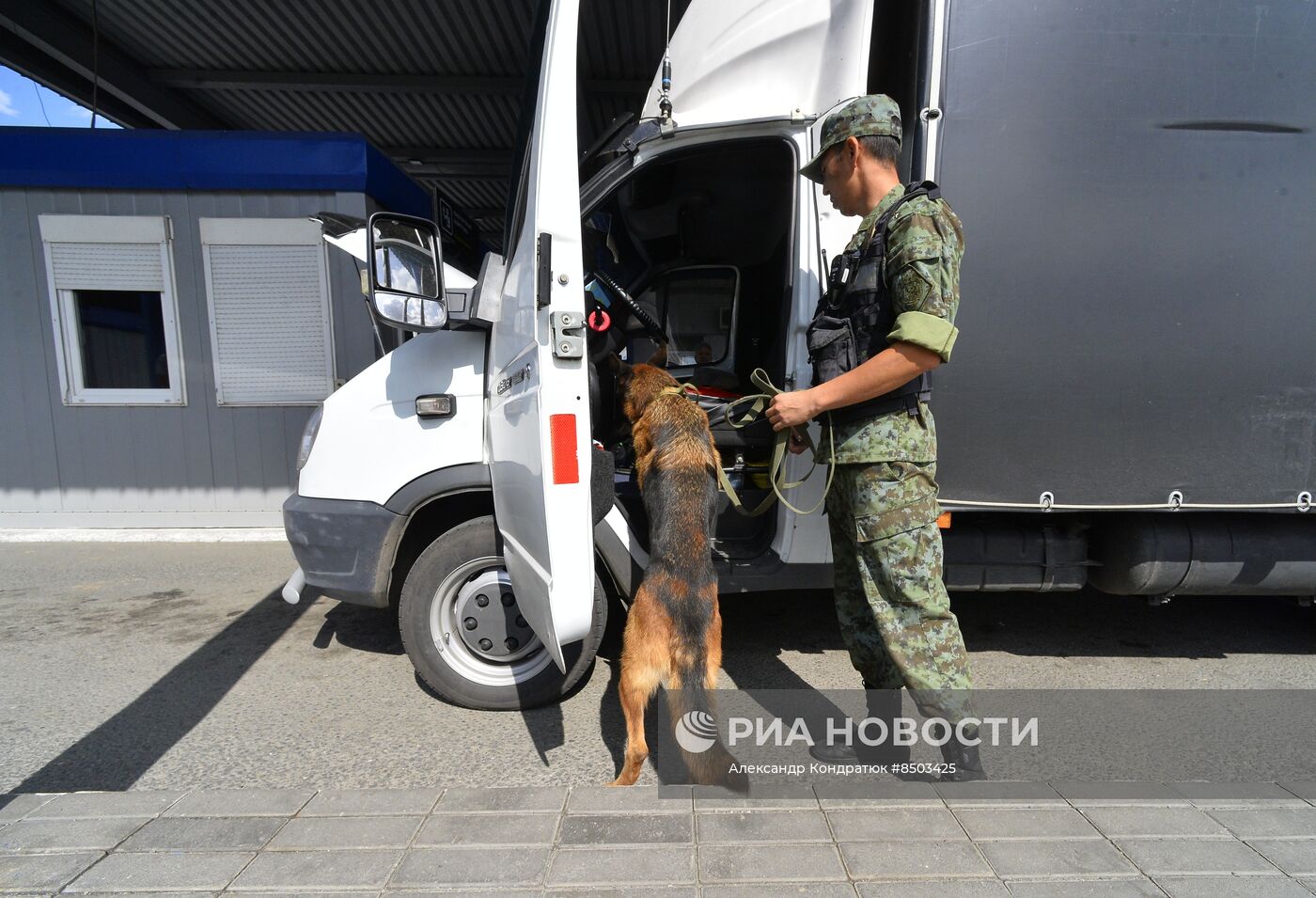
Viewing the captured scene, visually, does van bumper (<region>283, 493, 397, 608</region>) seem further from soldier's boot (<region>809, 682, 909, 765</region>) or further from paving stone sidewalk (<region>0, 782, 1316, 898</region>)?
soldier's boot (<region>809, 682, 909, 765</region>)

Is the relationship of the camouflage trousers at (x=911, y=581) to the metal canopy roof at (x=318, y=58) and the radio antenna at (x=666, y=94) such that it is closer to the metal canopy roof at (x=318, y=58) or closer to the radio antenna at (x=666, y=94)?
the radio antenna at (x=666, y=94)

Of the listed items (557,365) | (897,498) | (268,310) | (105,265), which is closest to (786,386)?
(897,498)

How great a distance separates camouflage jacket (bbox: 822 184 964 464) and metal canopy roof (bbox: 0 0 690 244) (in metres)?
3.80

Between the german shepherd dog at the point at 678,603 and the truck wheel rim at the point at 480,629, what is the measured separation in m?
0.69

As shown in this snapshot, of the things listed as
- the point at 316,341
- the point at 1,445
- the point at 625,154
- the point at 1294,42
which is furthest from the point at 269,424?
the point at 1294,42

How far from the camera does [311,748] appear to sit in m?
2.41

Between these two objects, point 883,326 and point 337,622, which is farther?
point 337,622

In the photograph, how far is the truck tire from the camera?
2.55m

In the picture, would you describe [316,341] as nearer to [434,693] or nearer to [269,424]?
[269,424]

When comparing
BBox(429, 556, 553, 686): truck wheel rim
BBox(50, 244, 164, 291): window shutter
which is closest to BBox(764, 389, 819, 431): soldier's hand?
BBox(429, 556, 553, 686): truck wheel rim

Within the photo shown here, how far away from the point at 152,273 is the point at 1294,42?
732cm

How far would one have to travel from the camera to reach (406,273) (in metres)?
2.41

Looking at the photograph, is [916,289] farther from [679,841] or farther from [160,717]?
[160,717]

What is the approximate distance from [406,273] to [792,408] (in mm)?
1596
